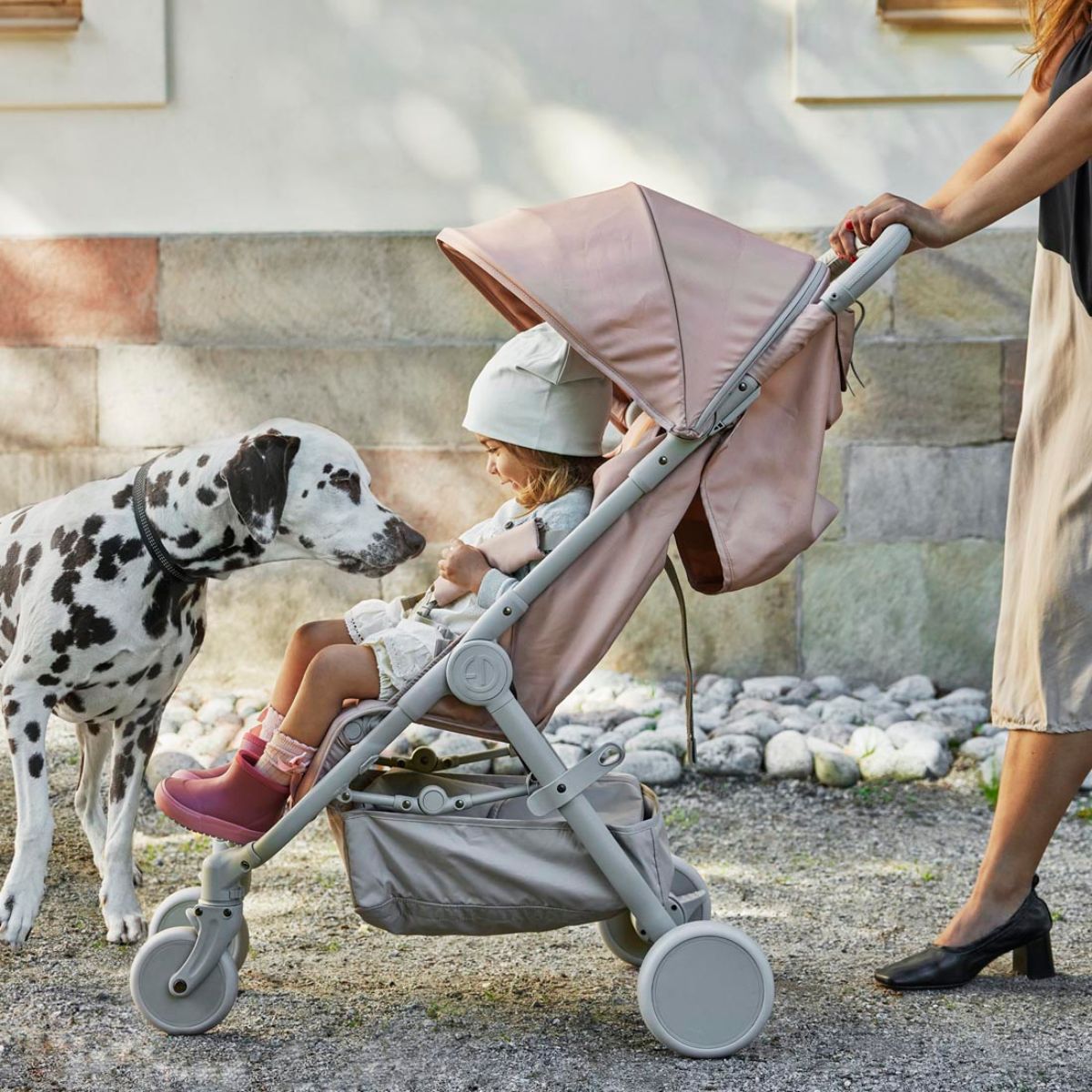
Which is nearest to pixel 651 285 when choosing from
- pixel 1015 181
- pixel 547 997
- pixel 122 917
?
pixel 1015 181

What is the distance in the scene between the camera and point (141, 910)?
350 cm

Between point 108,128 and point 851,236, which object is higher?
point 108,128

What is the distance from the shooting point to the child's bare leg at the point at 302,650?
108 inches

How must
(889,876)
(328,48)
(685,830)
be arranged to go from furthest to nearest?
(328,48) → (685,830) → (889,876)

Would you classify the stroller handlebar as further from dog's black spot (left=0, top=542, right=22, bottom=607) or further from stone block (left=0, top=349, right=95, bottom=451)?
stone block (left=0, top=349, right=95, bottom=451)

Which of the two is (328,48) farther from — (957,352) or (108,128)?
(957,352)

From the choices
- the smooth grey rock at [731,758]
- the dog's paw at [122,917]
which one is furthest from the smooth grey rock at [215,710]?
the dog's paw at [122,917]

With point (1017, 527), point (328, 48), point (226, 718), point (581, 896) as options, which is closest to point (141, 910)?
point (581, 896)

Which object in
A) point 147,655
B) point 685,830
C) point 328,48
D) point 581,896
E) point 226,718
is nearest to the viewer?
point 581,896

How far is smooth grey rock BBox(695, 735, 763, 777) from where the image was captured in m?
4.71

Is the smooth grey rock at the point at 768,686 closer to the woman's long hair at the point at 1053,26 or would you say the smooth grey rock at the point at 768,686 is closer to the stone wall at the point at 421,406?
the stone wall at the point at 421,406

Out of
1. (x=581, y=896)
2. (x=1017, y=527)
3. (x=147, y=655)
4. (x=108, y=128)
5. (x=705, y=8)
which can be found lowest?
(x=581, y=896)

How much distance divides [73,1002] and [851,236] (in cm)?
216

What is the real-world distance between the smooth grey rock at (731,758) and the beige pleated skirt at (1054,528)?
178 cm
